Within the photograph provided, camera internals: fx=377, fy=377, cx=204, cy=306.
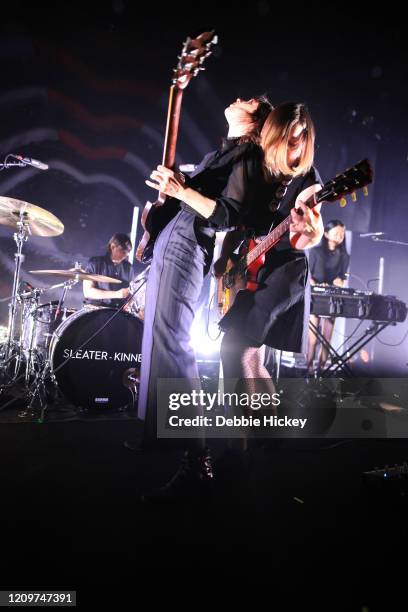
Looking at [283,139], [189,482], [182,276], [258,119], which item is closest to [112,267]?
[258,119]

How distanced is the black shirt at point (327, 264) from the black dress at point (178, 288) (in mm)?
3672

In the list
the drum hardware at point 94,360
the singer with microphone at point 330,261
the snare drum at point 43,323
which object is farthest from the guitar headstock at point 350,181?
the singer with microphone at point 330,261

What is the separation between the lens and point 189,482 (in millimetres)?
1631

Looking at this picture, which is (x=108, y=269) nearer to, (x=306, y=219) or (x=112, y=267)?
(x=112, y=267)

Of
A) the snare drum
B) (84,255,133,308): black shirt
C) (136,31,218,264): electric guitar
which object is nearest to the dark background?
(84,255,133,308): black shirt

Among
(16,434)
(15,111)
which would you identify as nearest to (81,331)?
(16,434)

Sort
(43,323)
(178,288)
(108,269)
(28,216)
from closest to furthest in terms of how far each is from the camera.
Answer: (178,288) < (43,323) < (28,216) < (108,269)

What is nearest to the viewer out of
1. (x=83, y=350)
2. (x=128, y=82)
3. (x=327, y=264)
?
(x=83, y=350)

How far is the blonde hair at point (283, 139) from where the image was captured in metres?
1.73

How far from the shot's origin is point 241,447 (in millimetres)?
2049

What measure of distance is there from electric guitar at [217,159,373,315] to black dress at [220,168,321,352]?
0.05m

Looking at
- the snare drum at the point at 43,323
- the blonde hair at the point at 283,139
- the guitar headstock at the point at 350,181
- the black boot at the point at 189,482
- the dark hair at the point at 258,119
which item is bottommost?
the black boot at the point at 189,482

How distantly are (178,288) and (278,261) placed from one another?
0.64m

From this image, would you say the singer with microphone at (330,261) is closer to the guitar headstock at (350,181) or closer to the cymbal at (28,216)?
the cymbal at (28,216)
